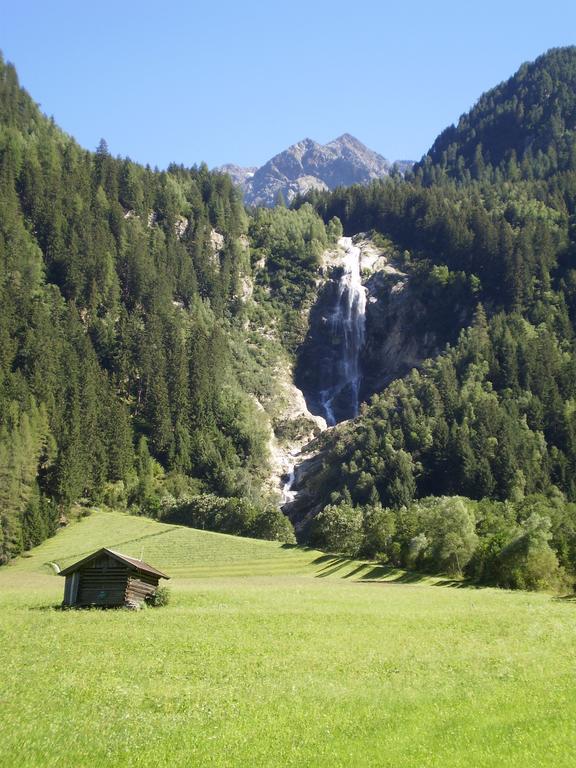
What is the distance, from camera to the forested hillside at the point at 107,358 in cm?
12238

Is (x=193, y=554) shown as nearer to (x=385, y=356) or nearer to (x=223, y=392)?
(x=223, y=392)

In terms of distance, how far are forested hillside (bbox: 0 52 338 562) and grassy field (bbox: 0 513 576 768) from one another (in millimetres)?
60889

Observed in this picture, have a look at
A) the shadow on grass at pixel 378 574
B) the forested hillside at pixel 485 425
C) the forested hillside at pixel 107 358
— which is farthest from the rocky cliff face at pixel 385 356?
the shadow on grass at pixel 378 574

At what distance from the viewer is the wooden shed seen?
50.0 m

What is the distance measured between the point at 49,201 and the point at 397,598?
152m

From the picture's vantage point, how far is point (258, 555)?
278 feet

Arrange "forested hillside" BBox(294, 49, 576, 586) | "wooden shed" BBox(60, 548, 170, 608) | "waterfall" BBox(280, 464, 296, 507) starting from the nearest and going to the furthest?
"wooden shed" BBox(60, 548, 170, 608)
"forested hillside" BBox(294, 49, 576, 586)
"waterfall" BBox(280, 464, 296, 507)

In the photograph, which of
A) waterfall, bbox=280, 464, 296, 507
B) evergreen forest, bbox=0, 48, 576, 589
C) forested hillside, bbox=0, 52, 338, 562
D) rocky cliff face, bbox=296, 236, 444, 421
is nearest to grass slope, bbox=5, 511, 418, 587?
evergreen forest, bbox=0, 48, 576, 589

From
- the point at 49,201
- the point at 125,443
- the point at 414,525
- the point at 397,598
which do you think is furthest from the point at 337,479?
the point at 49,201

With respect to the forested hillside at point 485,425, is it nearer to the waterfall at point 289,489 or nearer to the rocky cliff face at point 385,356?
the waterfall at point 289,489

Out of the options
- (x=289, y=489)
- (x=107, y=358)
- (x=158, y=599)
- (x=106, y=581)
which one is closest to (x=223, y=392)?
(x=107, y=358)

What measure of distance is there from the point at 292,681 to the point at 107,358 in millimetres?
137512

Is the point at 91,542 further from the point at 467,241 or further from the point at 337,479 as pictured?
the point at 467,241

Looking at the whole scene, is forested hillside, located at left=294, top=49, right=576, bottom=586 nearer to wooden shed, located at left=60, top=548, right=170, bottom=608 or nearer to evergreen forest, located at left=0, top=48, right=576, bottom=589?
evergreen forest, located at left=0, top=48, right=576, bottom=589
